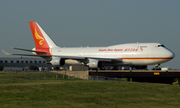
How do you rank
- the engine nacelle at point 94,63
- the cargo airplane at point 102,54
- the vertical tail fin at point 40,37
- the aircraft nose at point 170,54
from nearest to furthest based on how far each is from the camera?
the aircraft nose at point 170,54, the cargo airplane at point 102,54, the engine nacelle at point 94,63, the vertical tail fin at point 40,37

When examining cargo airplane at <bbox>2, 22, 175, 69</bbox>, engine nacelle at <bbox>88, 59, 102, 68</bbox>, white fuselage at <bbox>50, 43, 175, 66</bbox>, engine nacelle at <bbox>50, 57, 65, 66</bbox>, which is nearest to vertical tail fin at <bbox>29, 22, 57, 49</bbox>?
cargo airplane at <bbox>2, 22, 175, 69</bbox>

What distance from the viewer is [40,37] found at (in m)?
71.4

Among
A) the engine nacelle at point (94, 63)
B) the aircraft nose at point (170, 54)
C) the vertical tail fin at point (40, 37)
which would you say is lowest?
the engine nacelle at point (94, 63)

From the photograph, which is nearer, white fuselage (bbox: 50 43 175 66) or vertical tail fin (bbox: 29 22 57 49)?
white fuselage (bbox: 50 43 175 66)

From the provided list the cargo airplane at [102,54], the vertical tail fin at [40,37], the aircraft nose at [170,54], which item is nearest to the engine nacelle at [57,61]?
the cargo airplane at [102,54]

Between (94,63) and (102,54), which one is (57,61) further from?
(102,54)

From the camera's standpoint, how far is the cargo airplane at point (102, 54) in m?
56.9

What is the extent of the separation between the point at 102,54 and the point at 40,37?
1779 cm

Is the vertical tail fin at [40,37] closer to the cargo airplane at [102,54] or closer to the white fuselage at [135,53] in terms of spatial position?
the cargo airplane at [102,54]

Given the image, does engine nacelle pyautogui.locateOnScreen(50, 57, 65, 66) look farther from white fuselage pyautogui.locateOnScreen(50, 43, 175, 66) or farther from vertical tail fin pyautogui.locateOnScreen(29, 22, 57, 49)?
vertical tail fin pyautogui.locateOnScreen(29, 22, 57, 49)

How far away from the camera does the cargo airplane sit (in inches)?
2239

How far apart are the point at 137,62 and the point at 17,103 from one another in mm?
36844

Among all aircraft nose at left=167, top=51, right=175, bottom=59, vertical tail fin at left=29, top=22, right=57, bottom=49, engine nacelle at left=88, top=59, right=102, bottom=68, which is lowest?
engine nacelle at left=88, top=59, right=102, bottom=68

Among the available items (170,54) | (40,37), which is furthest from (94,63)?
(40,37)
